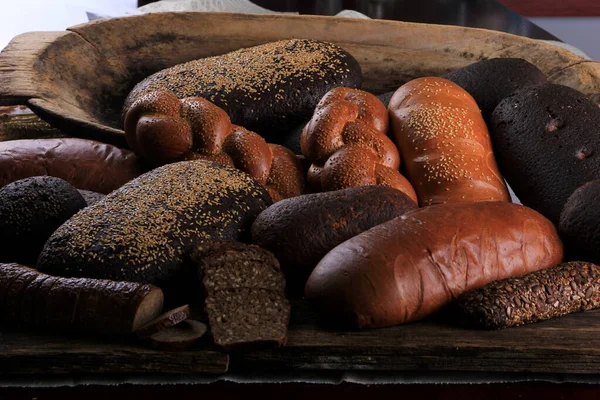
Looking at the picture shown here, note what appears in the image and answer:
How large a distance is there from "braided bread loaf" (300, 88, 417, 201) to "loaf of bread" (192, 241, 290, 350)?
38cm

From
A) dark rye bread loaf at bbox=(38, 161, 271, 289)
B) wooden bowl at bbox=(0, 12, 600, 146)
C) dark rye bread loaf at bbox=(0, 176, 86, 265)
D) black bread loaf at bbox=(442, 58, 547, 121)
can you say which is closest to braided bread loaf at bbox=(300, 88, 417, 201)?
dark rye bread loaf at bbox=(38, 161, 271, 289)

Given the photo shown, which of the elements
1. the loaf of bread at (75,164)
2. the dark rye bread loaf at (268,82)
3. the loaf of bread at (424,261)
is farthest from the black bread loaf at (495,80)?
the loaf of bread at (75,164)

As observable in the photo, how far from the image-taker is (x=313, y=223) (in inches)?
55.1

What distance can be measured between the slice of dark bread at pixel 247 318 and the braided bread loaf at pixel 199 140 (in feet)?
1.58

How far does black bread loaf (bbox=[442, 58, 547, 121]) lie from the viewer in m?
2.12

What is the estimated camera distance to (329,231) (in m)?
1.40

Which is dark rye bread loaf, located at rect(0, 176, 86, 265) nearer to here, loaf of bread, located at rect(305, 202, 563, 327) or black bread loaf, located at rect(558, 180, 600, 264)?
loaf of bread, located at rect(305, 202, 563, 327)

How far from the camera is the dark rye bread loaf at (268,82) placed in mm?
2131

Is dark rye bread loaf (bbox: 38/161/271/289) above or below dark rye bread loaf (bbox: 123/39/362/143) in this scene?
above

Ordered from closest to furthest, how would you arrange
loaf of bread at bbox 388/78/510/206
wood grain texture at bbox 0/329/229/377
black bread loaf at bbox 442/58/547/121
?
wood grain texture at bbox 0/329/229/377 < loaf of bread at bbox 388/78/510/206 < black bread loaf at bbox 442/58/547/121

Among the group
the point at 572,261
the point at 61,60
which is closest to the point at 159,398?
the point at 572,261

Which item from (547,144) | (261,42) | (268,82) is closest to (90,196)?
(268,82)

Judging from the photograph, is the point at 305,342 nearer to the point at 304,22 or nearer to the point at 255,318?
the point at 255,318

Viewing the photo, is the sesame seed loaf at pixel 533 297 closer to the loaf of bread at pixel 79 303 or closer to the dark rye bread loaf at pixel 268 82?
the loaf of bread at pixel 79 303
